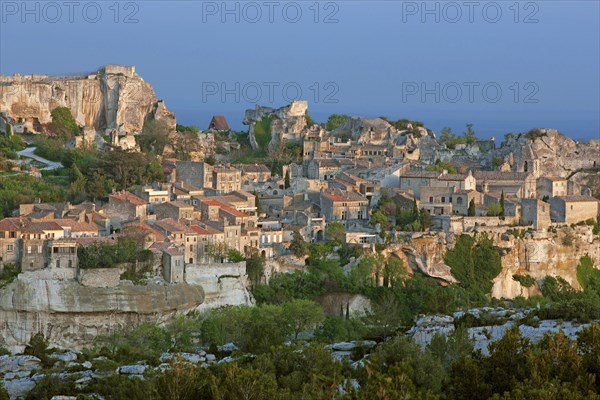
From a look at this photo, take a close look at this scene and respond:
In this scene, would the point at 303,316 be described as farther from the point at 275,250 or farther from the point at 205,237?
the point at 275,250

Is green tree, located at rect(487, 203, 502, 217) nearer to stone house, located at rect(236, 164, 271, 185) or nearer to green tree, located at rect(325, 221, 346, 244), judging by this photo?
green tree, located at rect(325, 221, 346, 244)

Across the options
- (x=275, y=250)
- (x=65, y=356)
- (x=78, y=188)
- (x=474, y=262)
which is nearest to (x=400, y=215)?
(x=474, y=262)

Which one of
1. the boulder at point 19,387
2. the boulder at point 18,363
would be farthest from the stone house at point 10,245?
the boulder at point 19,387

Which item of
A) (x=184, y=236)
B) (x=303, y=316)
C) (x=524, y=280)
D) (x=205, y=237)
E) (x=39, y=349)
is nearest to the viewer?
(x=39, y=349)

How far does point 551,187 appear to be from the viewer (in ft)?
182

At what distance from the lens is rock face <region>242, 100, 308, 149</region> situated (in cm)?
6431

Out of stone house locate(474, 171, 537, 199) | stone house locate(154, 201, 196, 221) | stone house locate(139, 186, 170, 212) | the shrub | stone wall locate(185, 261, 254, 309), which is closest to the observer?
stone wall locate(185, 261, 254, 309)

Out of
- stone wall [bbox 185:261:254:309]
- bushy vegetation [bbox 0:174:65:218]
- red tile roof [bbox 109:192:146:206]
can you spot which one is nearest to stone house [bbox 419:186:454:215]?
stone wall [bbox 185:261:254:309]

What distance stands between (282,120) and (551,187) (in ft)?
48.5

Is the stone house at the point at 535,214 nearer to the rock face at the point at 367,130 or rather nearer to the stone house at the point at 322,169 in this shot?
the stone house at the point at 322,169

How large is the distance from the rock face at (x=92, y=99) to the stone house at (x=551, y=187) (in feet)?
58.8

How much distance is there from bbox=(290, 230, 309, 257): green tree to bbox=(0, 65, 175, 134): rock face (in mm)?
18255

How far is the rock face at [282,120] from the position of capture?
64.3 metres

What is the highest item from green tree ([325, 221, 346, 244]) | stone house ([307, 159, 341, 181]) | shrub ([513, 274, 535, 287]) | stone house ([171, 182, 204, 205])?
stone house ([307, 159, 341, 181])
